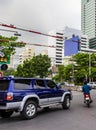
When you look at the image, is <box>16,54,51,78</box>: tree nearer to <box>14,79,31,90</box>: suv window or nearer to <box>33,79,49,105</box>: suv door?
<box>33,79,49,105</box>: suv door

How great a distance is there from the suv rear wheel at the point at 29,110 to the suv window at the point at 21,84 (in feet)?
2.28

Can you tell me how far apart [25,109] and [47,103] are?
71.8 inches

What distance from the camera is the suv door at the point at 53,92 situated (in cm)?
1235

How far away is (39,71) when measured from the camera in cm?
7081

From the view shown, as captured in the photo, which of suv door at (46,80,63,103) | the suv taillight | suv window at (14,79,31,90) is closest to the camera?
the suv taillight

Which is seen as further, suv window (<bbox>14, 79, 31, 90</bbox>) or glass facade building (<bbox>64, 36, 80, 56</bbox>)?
glass facade building (<bbox>64, 36, 80, 56</bbox>)

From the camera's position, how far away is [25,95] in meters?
10.5

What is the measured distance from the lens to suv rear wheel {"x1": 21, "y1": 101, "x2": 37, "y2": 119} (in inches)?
411

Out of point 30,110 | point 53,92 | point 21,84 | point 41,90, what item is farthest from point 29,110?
point 53,92

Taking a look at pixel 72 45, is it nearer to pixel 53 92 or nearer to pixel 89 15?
pixel 53 92

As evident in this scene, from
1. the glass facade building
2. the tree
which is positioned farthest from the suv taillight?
the tree

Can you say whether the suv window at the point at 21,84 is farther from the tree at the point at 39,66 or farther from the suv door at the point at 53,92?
the tree at the point at 39,66

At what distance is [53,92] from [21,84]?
2.35 meters

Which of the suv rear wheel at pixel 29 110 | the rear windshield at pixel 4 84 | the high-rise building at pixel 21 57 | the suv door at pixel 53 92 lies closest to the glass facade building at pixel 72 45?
the suv door at pixel 53 92
